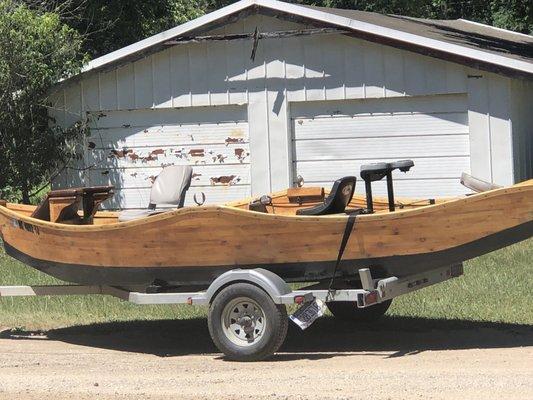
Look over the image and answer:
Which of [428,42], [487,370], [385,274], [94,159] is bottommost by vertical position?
[487,370]

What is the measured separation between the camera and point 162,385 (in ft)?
27.6

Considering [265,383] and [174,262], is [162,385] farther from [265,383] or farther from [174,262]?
[174,262]

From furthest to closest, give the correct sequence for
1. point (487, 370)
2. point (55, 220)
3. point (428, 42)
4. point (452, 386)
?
point (428, 42) → point (55, 220) → point (487, 370) → point (452, 386)

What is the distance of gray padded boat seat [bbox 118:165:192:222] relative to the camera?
431 inches

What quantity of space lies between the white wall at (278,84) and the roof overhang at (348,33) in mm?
224

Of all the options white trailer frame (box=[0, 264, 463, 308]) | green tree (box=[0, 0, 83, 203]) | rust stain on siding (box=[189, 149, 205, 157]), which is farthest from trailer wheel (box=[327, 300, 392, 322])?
green tree (box=[0, 0, 83, 203])

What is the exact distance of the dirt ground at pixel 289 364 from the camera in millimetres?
8039

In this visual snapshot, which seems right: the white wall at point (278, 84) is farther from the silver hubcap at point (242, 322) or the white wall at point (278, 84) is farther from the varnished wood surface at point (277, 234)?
the silver hubcap at point (242, 322)

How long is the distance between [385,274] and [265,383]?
1.68 m

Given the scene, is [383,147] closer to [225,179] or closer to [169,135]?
[225,179]

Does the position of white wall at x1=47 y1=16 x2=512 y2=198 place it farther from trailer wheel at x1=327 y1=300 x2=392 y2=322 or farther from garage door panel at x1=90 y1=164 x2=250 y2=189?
trailer wheel at x1=327 y1=300 x2=392 y2=322

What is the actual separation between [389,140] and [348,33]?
185 centimetres

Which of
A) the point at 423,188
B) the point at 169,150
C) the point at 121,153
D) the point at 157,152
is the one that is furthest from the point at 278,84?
the point at 121,153

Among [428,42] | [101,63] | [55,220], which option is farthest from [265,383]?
[101,63]
